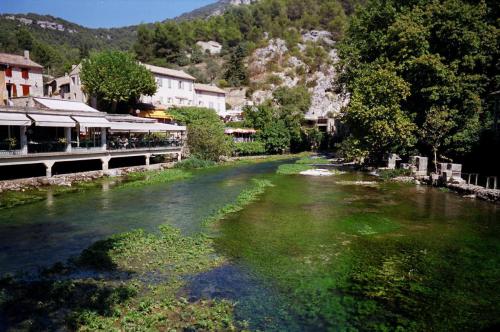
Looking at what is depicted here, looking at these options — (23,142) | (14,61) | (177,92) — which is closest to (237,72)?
(177,92)

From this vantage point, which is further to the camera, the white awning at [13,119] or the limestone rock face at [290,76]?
the limestone rock face at [290,76]

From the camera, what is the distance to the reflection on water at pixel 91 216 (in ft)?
53.0

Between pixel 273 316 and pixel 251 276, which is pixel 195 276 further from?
pixel 273 316

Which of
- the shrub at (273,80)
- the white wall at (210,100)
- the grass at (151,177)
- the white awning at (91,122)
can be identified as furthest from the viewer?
the shrub at (273,80)

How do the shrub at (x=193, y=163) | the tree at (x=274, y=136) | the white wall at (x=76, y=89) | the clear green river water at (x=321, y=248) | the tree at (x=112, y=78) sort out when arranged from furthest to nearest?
the tree at (x=274, y=136) < the white wall at (x=76, y=89) < the tree at (x=112, y=78) < the shrub at (x=193, y=163) < the clear green river water at (x=321, y=248)

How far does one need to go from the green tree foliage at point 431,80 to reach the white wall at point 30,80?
42594 millimetres

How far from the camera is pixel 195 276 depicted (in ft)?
43.9

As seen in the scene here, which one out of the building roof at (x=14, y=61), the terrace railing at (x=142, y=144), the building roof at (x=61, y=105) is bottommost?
the terrace railing at (x=142, y=144)

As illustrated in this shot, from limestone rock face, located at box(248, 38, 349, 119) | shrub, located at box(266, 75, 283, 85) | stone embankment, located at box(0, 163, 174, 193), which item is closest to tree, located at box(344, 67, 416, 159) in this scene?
stone embankment, located at box(0, 163, 174, 193)

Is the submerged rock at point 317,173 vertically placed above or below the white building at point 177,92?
below

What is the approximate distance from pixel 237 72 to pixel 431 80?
7422cm

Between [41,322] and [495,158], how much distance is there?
35469mm

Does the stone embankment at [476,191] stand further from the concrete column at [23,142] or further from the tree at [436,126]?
the concrete column at [23,142]

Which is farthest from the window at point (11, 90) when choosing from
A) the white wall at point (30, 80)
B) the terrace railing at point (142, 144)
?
the terrace railing at point (142, 144)
